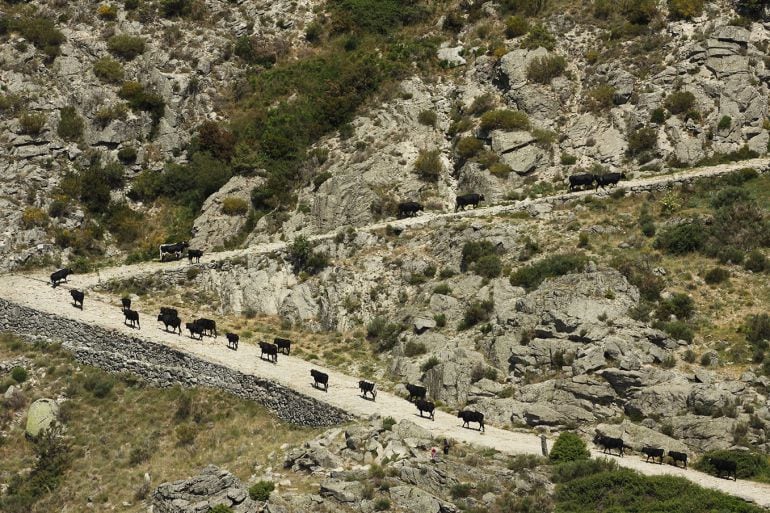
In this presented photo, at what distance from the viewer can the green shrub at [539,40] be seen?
80.9m

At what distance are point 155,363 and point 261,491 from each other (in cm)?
1690

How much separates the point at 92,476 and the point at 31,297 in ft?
57.4

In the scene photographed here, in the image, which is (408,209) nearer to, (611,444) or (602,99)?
(602,99)

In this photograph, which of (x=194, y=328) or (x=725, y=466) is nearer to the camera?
(x=725, y=466)

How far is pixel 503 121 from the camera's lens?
74.9 m

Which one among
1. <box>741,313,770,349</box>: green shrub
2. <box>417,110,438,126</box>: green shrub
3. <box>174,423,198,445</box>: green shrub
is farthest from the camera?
<box>417,110,438,126</box>: green shrub

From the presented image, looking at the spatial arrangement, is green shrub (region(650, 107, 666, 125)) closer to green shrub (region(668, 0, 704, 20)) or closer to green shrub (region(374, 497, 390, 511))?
green shrub (region(668, 0, 704, 20))

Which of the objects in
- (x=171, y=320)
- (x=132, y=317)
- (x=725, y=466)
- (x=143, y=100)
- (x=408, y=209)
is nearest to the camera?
(x=725, y=466)

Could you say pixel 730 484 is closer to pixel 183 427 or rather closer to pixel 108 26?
pixel 183 427

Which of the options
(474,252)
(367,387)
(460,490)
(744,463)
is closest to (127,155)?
(474,252)

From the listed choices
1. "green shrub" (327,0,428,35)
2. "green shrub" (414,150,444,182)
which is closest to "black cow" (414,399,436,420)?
"green shrub" (414,150,444,182)

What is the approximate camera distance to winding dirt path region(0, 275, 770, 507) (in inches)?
1702

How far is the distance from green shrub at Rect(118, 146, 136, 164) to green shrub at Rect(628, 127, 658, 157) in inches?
1543

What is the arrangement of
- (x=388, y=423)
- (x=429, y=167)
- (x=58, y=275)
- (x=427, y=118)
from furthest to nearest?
(x=427, y=118) < (x=429, y=167) < (x=58, y=275) < (x=388, y=423)
